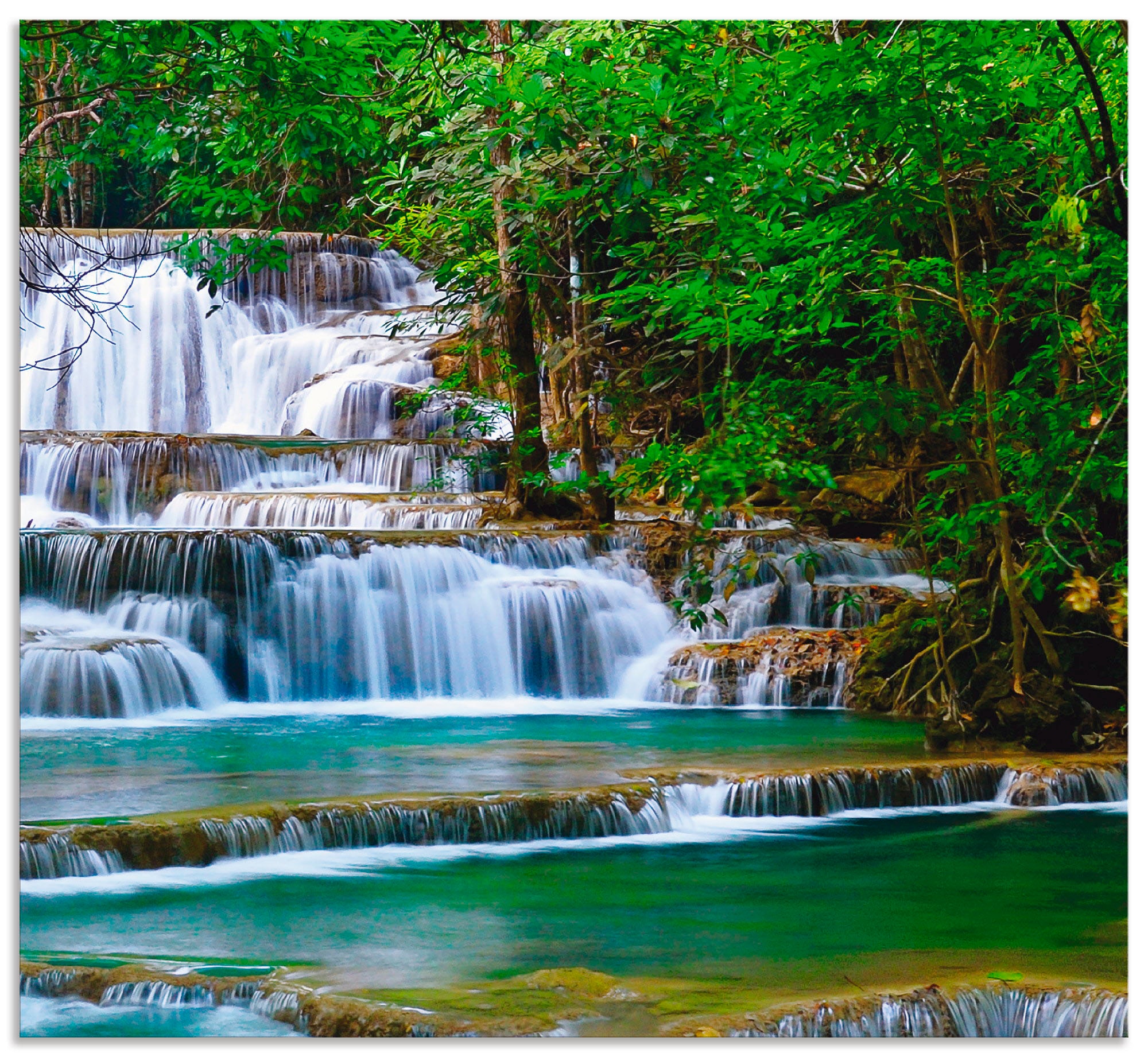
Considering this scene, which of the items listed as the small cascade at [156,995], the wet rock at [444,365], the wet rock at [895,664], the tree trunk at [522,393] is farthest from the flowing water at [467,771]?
the wet rock at [444,365]

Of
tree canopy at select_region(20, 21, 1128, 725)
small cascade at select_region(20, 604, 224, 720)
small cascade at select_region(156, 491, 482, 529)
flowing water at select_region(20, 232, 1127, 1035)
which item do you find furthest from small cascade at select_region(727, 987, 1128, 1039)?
small cascade at select_region(156, 491, 482, 529)

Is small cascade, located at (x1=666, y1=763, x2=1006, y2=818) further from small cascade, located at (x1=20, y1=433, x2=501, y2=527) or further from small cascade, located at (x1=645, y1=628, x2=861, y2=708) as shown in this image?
small cascade, located at (x1=20, y1=433, x2=501, y2=527)

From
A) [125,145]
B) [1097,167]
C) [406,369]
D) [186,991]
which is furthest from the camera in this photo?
[406,369]

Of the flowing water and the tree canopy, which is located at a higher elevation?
the tree canopy

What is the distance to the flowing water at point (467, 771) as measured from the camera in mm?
3580

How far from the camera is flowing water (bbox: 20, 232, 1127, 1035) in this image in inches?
141

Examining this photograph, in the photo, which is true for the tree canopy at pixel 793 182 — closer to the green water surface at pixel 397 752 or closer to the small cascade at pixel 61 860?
the green water surface at pixel 397 752

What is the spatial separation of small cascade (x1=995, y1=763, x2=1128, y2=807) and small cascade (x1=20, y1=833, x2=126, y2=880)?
330 cm

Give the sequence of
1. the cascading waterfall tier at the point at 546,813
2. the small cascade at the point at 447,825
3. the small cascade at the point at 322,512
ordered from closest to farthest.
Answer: the cascading waterfall tier at the point at 546,813
the small cascade at the point at 447,825
the small cascade at the point at 322,512

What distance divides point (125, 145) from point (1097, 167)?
3638 millimetres
